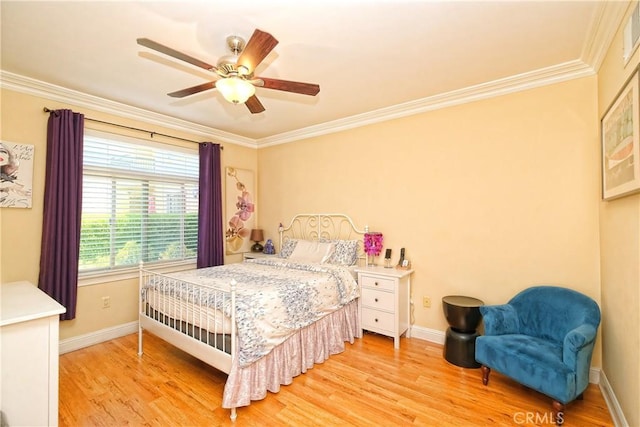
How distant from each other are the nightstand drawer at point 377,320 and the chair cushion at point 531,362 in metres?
0.92

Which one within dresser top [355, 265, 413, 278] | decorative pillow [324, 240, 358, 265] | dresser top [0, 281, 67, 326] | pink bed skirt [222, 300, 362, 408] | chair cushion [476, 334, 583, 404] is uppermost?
decorative pillow [324, 240, 358, 265]

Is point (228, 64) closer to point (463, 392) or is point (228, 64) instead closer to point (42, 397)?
point (42, 397)

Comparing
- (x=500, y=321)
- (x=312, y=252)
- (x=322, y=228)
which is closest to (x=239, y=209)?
(x=322, y=228)

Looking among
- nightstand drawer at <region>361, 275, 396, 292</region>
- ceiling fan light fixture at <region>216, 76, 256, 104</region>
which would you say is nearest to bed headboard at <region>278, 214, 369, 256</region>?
nightstand drawer at <region>361, 275, 396, 292</region>

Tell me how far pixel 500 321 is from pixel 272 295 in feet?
6.32

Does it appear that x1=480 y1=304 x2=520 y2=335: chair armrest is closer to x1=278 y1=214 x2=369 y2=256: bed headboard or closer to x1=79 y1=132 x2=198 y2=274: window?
x1=278 y1=214 x2=369 y2=256: bed headboard

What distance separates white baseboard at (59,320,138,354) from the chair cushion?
3.73 meters

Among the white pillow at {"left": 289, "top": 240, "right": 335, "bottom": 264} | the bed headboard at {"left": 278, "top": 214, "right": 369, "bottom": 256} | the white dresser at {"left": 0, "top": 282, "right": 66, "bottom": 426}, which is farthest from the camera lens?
the bed headboard at {"left": 278, "top": 214, "right": 369, "bottom": 256}

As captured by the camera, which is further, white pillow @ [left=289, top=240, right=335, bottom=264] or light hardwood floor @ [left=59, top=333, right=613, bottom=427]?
white pillow @ [left=289, top=240, right=335, bottom=264]

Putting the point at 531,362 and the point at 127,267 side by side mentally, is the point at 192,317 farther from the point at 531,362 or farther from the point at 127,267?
the point at 531,362

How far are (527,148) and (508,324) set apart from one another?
161 cm

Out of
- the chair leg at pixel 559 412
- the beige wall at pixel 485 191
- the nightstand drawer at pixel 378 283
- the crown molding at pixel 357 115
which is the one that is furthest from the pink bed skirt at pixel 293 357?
the crown molding at pixel 357 115

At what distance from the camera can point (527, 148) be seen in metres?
2.76

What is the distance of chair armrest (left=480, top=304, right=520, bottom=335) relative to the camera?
248 centimetres
